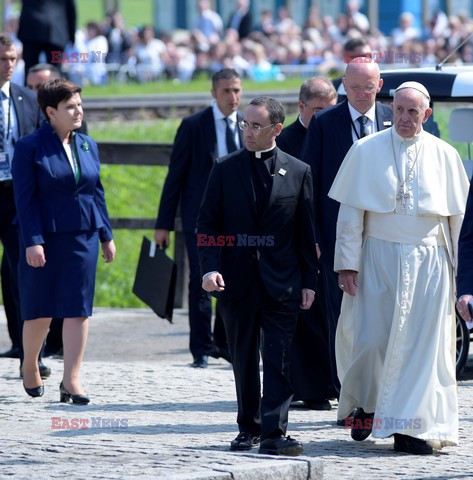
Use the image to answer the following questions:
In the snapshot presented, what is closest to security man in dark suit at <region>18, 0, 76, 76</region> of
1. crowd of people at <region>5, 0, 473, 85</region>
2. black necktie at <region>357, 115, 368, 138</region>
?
black necktie at <region>357, 115, 368, 138</region>

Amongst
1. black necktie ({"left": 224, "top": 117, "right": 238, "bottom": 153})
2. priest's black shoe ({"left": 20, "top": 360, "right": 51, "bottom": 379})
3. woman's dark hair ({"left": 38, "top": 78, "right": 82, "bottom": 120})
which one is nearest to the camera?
woman's dark hair ({"left": 38, "top": 78, "right": 82, "bottom": 120})

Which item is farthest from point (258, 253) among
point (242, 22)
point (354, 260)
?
point (242, 22)

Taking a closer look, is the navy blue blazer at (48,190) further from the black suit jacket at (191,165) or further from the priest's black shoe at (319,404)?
the black suit jacket at (191,165)

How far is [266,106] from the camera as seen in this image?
7723 millimetres

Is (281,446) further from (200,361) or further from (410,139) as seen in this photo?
(200,361)

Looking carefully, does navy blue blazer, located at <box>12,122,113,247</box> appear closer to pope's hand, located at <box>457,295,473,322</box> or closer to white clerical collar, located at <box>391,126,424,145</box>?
white clerical collar, located at <box>391,126,424,145</box>

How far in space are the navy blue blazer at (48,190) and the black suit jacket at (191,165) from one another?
6.28ft

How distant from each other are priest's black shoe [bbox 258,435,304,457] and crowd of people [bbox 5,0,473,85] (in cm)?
2296

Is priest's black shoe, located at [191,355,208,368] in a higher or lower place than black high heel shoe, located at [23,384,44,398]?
lower

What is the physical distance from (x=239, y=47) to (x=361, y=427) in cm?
2405

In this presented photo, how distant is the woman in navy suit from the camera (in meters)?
9.10

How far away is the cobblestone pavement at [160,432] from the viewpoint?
678cm

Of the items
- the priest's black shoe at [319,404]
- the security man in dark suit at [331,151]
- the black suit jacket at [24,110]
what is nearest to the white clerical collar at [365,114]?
the security man in dark suit at [331,151]

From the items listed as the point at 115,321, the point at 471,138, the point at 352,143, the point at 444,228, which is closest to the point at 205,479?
the point at 444,228
